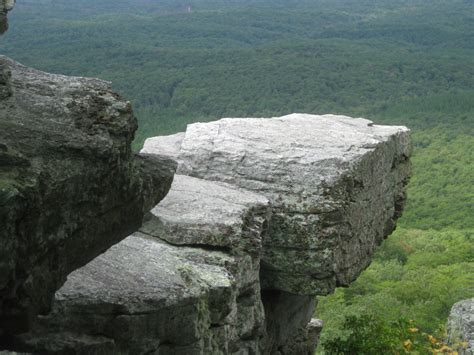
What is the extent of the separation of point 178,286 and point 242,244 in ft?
8.89

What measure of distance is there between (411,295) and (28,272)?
37164mm

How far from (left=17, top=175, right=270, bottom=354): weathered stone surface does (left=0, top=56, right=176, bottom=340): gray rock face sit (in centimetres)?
77

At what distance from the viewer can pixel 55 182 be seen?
6977 mm

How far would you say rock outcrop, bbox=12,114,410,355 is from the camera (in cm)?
876

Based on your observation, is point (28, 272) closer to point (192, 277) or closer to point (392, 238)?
point (192, 277)

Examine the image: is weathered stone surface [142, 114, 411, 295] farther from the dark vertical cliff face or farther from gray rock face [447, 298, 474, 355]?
gray rock face [447, 298, 474, 355]

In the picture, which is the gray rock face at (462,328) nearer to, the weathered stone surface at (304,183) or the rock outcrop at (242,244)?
the rock outcrop at (242,244)

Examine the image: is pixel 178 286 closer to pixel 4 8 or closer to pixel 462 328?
pixel 4 8

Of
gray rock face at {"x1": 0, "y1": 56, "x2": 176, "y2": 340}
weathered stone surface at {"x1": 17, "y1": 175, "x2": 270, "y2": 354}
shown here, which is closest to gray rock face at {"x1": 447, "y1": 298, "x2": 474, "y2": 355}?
weathered stone surface at {"x1": 17, "y1": 175, "x2": 270, "y2": 354}

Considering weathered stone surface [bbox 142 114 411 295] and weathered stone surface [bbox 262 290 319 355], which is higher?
weathered stone surface [bbox 142 114 411 295]

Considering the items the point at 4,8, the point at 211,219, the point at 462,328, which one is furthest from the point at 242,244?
the point at 462,328

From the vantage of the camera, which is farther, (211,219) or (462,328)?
(462,328)

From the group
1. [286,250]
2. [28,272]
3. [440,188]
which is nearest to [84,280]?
[28,272]

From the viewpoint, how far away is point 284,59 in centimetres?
17750
